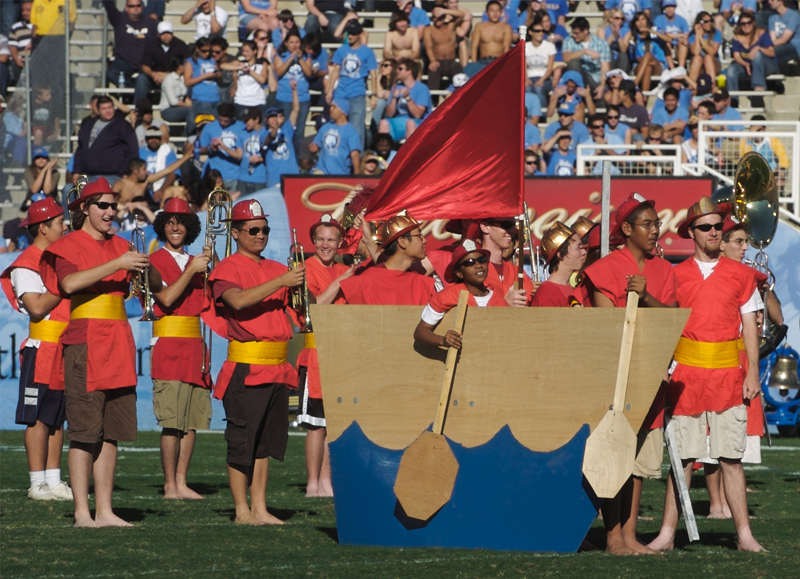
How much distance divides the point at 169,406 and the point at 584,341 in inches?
148

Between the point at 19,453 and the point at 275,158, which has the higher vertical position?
the point at 275,158

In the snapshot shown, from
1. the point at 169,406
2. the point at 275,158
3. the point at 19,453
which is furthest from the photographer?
the point at 275,158

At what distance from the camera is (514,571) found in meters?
6.07

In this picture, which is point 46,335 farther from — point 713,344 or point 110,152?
point 110,152

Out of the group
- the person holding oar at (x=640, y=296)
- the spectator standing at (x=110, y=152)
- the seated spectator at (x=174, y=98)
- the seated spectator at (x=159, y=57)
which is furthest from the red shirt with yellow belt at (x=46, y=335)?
the seated spectator at (x=159, y=57)

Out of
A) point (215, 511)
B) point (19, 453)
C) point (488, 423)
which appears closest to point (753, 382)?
point (488, 423)

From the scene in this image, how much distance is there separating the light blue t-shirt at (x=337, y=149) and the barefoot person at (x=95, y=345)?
9.02 m

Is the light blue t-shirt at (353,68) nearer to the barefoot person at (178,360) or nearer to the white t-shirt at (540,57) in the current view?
the white t-shirt at (540,57)

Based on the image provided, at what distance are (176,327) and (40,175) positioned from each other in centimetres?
792

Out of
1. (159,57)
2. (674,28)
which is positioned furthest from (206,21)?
(674,28)

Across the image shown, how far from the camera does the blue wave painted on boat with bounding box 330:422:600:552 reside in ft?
21.1

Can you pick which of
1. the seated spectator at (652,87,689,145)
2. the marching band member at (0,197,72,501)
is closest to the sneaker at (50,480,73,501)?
the marching band member at (0,197,72,501)

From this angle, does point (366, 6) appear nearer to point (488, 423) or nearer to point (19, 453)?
point (19, 453)

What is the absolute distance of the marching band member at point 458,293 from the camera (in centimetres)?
646
